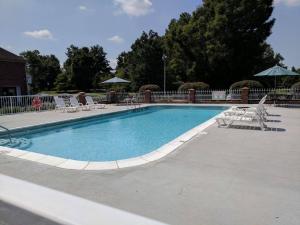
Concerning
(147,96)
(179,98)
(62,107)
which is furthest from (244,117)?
(147,96)

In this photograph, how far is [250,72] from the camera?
29125mm

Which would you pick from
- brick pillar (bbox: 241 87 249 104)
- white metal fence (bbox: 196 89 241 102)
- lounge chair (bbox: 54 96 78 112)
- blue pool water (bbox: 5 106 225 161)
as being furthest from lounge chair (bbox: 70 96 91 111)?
brick pillar (bbox: 241 87 249 104)

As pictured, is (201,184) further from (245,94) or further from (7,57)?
(7,57)

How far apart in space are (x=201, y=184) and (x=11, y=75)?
1017 inches

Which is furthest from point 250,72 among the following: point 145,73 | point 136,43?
point 136,43

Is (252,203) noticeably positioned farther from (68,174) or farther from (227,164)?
(68,174)

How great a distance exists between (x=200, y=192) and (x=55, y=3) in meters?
12.6

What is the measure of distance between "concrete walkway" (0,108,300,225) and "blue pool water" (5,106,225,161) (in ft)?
7.43

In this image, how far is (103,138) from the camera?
32.8 ft

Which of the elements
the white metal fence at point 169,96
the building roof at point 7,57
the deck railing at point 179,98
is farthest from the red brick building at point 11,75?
the white metal fence at point 169,96

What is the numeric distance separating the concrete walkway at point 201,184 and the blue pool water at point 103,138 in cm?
227

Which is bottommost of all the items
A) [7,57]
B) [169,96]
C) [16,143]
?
[16,143]

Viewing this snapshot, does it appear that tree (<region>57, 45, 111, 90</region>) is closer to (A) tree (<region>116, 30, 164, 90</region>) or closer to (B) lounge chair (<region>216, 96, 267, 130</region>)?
(A) tree (<region>116, 30, 164, 90</region>)

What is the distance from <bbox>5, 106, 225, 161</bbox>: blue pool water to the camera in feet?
25.8
